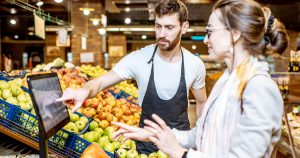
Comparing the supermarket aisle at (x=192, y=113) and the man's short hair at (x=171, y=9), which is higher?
the man's short hair at (x=171, y=9)

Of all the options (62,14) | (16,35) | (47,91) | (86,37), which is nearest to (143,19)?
(62,14)

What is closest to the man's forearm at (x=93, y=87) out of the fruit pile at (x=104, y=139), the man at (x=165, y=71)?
the man at (x=165, y=71)

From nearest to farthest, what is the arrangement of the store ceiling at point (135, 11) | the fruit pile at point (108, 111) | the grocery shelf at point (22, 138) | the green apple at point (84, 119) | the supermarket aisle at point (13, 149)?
the grocery shelf at point (22, 138), the supermarket aisle at point (13, 149), the green apple at point (84, 119), the fruit pile at point (108, 111), the store ceiling at point (135, 11)

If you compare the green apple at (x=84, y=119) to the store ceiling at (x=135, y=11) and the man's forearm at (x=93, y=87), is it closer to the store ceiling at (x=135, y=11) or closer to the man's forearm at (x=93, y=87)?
the man's forearm at (x=93, y=87)

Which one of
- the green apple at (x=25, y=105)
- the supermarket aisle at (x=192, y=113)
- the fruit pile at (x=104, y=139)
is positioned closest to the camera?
the fruit pile at (x=104, y=139)

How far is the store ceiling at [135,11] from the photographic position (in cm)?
1129

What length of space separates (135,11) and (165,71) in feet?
40.2

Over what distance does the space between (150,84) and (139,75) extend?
0.11 metres

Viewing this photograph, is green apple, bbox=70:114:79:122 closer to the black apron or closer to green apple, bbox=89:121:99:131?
green apple, bbox=89:121:99:131

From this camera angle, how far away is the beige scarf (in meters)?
1.29

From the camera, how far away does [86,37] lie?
10.4 meters

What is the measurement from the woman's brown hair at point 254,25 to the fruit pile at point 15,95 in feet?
5.96

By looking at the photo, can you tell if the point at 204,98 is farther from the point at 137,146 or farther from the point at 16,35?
the point at 16,35

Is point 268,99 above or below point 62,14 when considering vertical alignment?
below
